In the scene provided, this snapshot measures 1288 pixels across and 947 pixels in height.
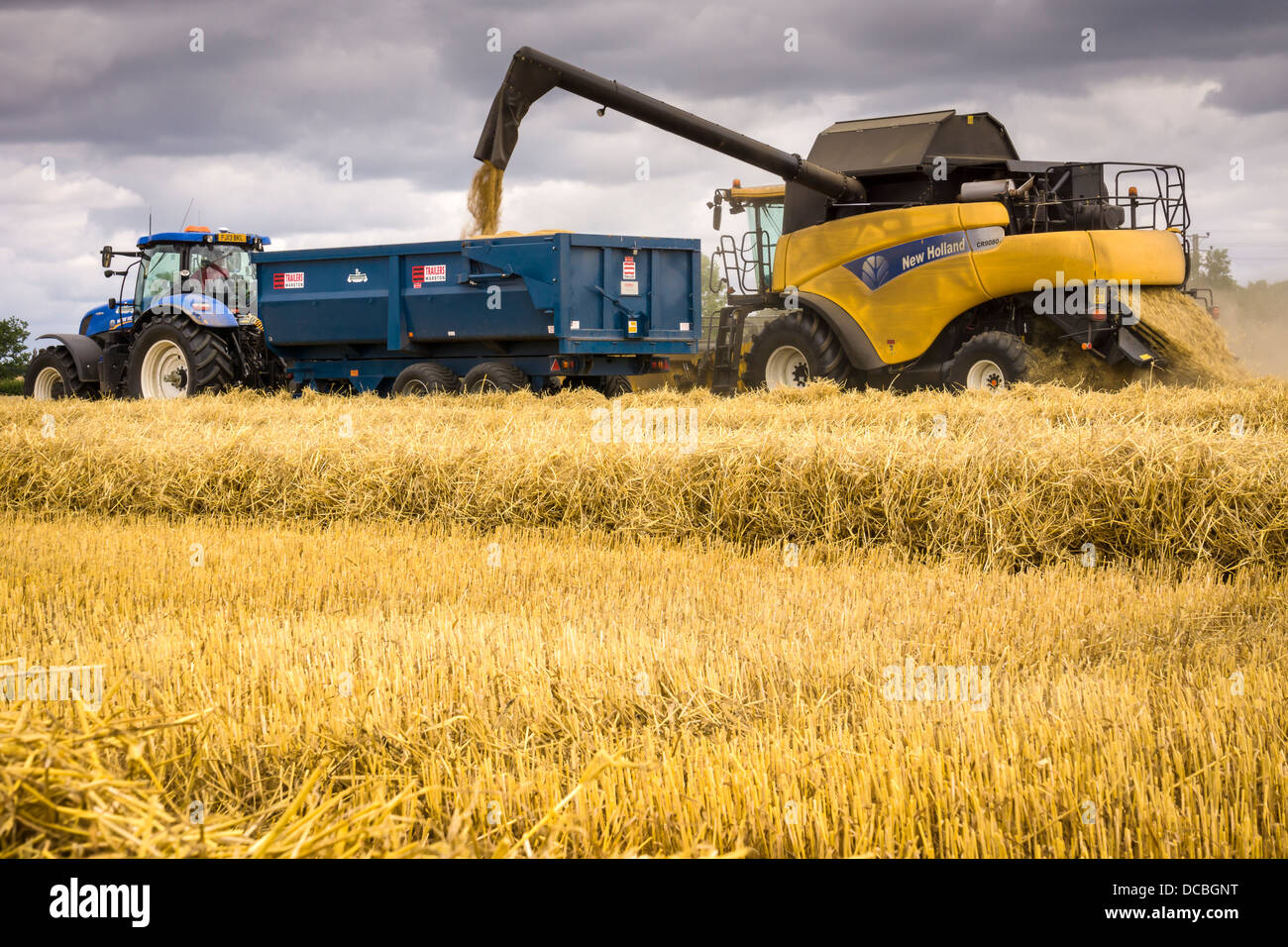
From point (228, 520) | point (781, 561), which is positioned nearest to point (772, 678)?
point (781, 561)

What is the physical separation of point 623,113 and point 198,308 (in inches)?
258

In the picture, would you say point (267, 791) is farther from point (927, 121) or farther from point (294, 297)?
point (294, 297)

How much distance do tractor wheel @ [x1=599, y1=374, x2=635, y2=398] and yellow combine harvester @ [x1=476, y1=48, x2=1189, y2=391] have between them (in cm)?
144

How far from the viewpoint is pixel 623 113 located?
12297mm

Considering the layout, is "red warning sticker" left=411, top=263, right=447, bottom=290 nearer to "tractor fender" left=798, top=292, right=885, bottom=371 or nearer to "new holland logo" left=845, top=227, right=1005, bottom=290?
"tractor fender" left=798, top=292, right=885, bottom=371

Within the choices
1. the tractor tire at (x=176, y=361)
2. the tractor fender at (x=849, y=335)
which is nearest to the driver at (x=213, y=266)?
the tractor tire at (x=176, y=361)

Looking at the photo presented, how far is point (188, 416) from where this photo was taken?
10.2 m

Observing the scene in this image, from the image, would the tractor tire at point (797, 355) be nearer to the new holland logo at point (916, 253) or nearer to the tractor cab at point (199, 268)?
the new holland logo at point (916, 253)

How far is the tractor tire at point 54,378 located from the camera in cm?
1652

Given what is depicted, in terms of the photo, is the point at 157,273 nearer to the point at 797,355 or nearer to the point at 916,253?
the point at 797,355

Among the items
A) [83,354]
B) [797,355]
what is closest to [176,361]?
[83,354]

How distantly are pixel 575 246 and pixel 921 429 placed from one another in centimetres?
664

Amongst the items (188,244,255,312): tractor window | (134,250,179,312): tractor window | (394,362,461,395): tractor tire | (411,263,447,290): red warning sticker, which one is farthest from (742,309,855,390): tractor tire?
(134,250,179,312): tractor window

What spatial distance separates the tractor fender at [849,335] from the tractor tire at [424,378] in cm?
455
